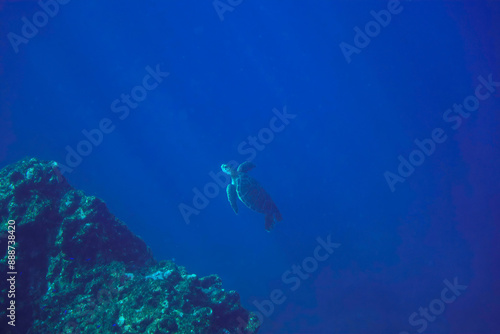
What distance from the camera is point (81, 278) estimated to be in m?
6.51

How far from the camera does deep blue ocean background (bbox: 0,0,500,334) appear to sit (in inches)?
915

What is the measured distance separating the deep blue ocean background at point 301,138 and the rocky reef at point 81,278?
1476cm

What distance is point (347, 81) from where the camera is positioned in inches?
2457

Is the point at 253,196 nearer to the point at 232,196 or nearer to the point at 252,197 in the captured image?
the point at 252,197

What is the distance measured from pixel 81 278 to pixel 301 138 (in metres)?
49.9

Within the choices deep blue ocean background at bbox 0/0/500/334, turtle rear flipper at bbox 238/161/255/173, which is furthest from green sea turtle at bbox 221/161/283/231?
deep blue ocean background at bbox 0/0/500/334

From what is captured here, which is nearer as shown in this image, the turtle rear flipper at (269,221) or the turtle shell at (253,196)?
the turtle shell at (253,196)

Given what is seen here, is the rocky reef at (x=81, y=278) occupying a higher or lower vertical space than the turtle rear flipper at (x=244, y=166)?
lower

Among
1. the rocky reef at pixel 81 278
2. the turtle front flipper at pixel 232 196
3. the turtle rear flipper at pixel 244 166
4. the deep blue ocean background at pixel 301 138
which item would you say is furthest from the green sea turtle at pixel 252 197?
the deep blue ocean background at pixel 301 138

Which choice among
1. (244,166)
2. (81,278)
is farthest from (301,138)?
(81,278)

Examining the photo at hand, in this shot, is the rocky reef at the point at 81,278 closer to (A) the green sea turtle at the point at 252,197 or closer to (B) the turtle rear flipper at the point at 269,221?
(A) the green sea turtle at the point at 252,197

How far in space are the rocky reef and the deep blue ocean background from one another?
14763 millimetres

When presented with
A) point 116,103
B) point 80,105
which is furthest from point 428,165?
point 80,105

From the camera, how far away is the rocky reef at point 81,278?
18.4 feet
